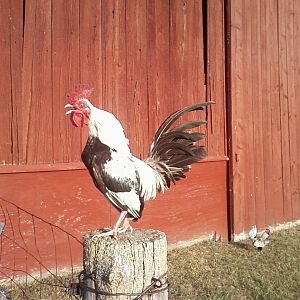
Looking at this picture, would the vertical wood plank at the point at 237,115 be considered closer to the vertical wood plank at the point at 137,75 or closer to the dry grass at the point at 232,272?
the dry grass at the point at 232,272

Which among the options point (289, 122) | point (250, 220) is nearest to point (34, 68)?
point (250, 220)

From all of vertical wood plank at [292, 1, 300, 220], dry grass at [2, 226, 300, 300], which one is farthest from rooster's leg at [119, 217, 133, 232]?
vertical wood plank at [292, 1, 300, 220]

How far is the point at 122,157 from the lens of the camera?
263 cm

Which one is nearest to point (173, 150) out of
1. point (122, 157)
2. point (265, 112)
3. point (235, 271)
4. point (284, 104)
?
point (122, 157)

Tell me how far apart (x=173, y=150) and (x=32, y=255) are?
91.0 inches

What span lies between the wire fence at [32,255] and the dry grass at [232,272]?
0.05m

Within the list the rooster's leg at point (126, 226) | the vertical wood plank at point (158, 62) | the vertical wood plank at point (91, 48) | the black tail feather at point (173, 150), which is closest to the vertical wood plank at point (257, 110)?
the vertical wood plank at point (158, 62)

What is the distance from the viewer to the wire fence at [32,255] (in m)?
4.45

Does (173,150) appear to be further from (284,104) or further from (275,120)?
(284,104)

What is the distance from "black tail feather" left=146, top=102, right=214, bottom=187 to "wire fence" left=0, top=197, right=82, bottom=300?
5.88 feet

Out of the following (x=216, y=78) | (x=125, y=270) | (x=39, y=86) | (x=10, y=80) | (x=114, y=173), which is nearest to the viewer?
(x=125, y=270)

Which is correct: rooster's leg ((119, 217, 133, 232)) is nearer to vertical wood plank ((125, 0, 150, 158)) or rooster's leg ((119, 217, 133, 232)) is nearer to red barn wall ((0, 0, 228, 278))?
red barn wall ((0, 0, 228, 278))

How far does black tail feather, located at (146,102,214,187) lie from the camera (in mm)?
2984

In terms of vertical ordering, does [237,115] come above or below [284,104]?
below
